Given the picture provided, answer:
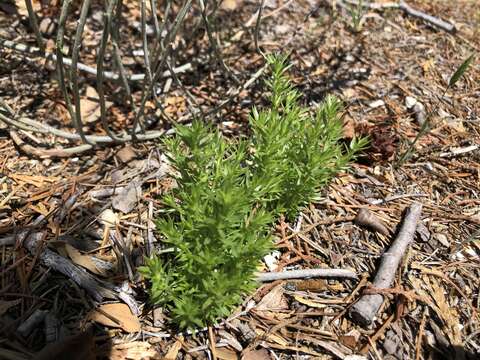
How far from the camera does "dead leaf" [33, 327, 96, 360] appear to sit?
1382 mm

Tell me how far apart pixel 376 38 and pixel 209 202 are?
77.7 inches

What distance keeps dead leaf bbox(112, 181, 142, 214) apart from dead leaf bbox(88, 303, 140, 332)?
1.48 feet

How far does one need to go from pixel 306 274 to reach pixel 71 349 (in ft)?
2.91

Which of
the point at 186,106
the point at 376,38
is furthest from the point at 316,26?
the point at 186,106

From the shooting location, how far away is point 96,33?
2.68 meters

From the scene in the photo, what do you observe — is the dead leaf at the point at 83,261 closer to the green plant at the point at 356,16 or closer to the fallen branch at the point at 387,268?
the fallen branch at the point at 387,268

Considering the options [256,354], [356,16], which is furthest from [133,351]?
[356,16]

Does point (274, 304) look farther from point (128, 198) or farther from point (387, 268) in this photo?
point (128, 198)

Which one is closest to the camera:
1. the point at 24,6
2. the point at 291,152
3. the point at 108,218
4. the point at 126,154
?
the point at 291,152

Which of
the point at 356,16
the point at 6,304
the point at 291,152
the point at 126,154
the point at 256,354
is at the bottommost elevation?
the point at 256,354

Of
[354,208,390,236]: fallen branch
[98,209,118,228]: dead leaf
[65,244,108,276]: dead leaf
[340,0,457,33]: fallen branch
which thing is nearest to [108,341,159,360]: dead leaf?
[65,244,108,276]: dead leaf

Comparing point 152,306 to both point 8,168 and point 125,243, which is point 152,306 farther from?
point 8,168

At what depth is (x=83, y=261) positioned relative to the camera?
66.3 inches

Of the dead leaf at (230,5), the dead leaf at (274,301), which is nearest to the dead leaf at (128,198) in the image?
the dead leaf at (274,301)
